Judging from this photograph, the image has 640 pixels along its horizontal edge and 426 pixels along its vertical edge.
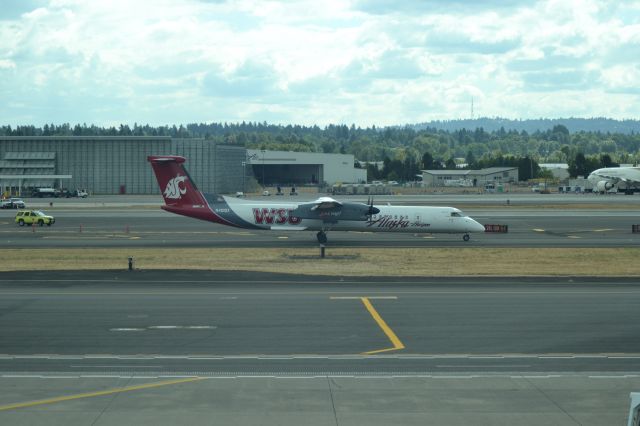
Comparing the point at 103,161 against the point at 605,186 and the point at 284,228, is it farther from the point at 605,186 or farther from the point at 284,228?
the point at 284,228

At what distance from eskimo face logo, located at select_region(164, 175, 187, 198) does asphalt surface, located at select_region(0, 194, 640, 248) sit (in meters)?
3.74

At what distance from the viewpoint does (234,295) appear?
105ft

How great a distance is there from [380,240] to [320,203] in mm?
6930

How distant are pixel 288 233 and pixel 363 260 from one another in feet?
61.8

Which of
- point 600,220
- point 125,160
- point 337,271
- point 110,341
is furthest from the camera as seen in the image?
point 125,160

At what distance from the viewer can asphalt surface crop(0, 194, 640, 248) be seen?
57250 millimetres

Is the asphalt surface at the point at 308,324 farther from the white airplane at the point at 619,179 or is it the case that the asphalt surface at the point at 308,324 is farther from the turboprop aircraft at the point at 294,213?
the white airplane at the point at 619,179

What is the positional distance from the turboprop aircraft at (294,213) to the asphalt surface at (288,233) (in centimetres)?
138

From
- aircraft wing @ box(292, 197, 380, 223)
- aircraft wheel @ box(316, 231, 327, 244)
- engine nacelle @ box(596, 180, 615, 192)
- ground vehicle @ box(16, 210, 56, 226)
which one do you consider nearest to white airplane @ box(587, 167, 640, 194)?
engine nacelle @ box(596, 180, 615, 192)

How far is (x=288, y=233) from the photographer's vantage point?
6488cm
